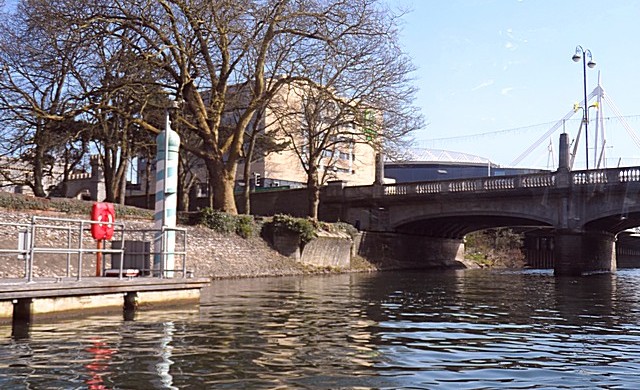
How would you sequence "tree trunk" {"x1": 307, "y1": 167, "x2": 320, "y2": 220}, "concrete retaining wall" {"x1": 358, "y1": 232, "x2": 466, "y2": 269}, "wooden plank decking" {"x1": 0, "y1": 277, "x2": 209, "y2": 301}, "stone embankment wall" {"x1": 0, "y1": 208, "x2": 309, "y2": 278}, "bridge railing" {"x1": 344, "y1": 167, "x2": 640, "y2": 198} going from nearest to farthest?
"wooden plank decking" {"x1": 0, "y1": 277, "x2": 209, "y2": 301}
"stone embankment wall" {"x1": 0, "y1": 208, "x2": 309, "y2": 278}
"bridge railing" {"x1": 344, "y1": 167, "x2": 640, "y2": 198}
"tree trunk" {"x1": 307, "y1": 167, "x2": 320, "y2": 220}
"concrete retaining wall" {"x1": 358, "y1": 232, "x2": 466, "y2": 269}

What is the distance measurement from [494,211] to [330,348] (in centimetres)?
3540

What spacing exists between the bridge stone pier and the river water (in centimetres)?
2315

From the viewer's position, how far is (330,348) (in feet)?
34.8

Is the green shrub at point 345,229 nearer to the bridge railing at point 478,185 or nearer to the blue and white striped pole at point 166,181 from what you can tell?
the bridge railing at point 478,185

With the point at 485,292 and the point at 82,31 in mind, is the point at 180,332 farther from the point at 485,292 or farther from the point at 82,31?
the point at 82,31

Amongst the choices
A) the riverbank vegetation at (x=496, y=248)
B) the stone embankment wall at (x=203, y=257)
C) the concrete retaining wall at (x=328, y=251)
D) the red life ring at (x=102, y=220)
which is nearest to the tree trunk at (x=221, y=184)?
the stone embankment wall at (x=203, y=257)

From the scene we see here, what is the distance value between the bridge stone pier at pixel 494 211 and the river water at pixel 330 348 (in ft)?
76.0

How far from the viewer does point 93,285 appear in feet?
46.8

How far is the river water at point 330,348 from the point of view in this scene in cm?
828

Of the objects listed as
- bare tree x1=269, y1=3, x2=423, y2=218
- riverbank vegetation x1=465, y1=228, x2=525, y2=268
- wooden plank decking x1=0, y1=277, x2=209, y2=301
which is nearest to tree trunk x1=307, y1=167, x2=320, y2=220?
bare tree x1=269, y1=3, x2=423, y2=218

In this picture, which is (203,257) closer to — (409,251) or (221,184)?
(221,184)

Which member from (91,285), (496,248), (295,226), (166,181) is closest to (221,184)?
(295,226)

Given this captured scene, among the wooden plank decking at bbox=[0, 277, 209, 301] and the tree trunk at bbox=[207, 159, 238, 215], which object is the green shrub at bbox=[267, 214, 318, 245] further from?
the wooden plank decking at bbox=[0, 277, 209, 301]

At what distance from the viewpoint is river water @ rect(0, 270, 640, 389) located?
8.28m
